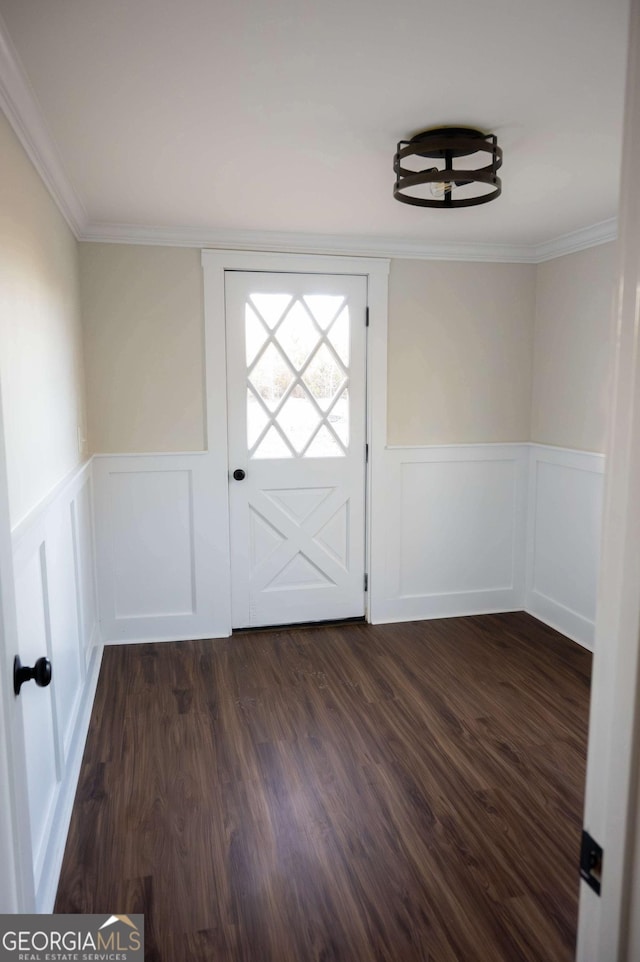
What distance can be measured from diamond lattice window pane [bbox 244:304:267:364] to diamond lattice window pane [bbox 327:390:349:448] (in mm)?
587

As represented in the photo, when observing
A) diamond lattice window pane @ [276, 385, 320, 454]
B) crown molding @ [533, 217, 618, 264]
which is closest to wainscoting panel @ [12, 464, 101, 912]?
diamond lattice window pane @ [276, 385, 320, 454]

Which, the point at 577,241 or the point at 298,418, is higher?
the point at 577,241

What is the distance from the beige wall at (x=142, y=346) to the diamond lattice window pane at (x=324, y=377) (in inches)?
25.7

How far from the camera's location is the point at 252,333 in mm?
3779

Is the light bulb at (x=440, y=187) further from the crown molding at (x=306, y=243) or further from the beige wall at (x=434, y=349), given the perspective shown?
the beige wall at (x=434, y=349)

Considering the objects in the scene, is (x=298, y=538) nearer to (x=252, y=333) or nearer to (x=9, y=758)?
(x=252, y=333)

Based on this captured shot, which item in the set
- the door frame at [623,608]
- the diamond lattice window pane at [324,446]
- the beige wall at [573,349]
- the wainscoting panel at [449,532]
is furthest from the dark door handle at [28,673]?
the beige wall at [573,349]

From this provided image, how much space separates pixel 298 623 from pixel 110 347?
6.60ft

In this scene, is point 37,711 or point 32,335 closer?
point 37,711

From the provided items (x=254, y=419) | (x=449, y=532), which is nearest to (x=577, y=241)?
(x=449, y=532)

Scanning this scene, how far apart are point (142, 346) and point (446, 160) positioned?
6.72 feet

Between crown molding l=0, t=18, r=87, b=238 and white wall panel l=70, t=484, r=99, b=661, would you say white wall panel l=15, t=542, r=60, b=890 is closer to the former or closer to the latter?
white wall panel l=70, t=484, r=99, b=661

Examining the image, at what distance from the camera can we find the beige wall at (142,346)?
3551 millimetres

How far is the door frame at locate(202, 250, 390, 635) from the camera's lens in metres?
3.69
